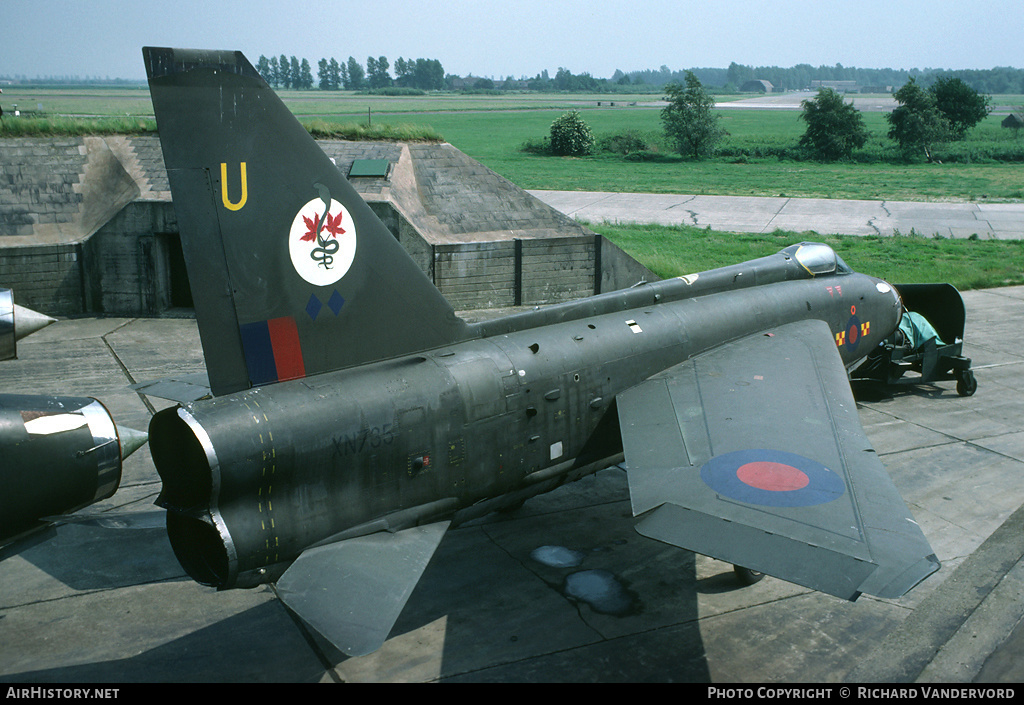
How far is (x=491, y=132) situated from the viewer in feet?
293

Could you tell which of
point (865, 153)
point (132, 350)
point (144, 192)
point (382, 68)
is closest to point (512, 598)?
point (132, 350)

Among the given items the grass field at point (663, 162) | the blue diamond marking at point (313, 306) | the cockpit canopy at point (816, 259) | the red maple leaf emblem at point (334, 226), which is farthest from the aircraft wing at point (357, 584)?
the grass field at point (663, 162)

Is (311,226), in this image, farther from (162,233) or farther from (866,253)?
(866,253)

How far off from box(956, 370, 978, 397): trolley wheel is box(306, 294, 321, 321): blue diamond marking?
1516 cm

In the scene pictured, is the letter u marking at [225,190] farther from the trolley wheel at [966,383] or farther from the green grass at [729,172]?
the green grass at [729,172]

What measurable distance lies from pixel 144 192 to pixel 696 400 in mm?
18931

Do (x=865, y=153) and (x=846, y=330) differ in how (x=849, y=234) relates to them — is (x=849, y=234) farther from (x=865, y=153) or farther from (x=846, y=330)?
(x=865, y=153)

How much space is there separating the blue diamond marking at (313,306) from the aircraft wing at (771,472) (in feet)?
13.8

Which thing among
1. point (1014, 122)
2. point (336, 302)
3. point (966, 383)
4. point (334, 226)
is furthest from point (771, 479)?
point (1014, 122)

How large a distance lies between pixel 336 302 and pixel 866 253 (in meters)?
29.8

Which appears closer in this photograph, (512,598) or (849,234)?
(512,598)

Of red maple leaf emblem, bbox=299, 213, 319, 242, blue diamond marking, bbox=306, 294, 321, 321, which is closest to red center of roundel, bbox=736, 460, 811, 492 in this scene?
blue diamond marking, bbox=306, 294, 321, 321

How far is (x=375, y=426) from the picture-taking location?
8.41 metres

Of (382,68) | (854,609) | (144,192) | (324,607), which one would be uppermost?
(382,68)
